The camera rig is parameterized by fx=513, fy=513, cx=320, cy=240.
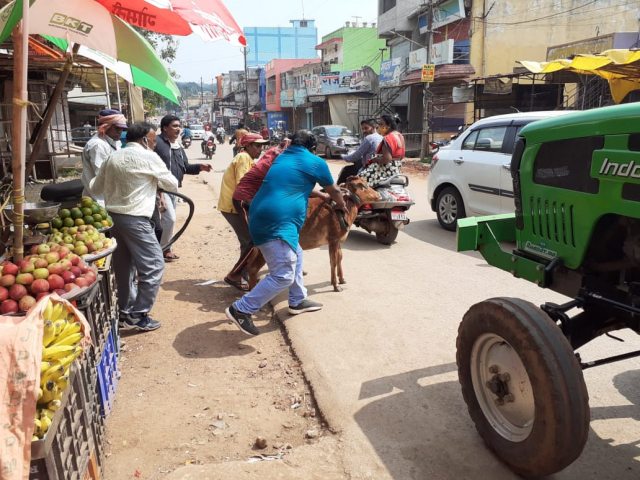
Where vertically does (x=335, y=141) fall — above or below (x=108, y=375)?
above

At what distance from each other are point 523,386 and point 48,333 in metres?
2.26

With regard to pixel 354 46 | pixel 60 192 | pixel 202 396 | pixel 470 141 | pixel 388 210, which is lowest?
pixel 202 396

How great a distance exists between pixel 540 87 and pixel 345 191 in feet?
61.3

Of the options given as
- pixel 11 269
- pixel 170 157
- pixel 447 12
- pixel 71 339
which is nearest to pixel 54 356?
pixel 71 339

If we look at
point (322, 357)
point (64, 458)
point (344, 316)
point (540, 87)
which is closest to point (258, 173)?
point (344, 316)

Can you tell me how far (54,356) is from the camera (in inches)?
84.7

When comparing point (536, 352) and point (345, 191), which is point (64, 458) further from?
point (345, 191)

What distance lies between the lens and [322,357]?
13.5 feet

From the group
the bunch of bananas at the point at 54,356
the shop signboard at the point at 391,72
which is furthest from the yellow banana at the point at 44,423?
the shop signboard at the point at 391,72

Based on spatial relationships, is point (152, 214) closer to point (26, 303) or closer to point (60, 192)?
point (60, 192)

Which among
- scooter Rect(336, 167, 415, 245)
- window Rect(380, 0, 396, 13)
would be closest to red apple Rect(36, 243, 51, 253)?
scooter Rect(336, 167, 415, 245)

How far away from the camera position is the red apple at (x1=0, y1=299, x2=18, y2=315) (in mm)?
2547

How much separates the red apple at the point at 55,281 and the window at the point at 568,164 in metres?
2.65

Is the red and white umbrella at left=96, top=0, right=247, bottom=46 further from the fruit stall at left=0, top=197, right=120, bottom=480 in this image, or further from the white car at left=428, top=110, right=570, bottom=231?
the white car at left=428, top=110, right=570, bottom=231
